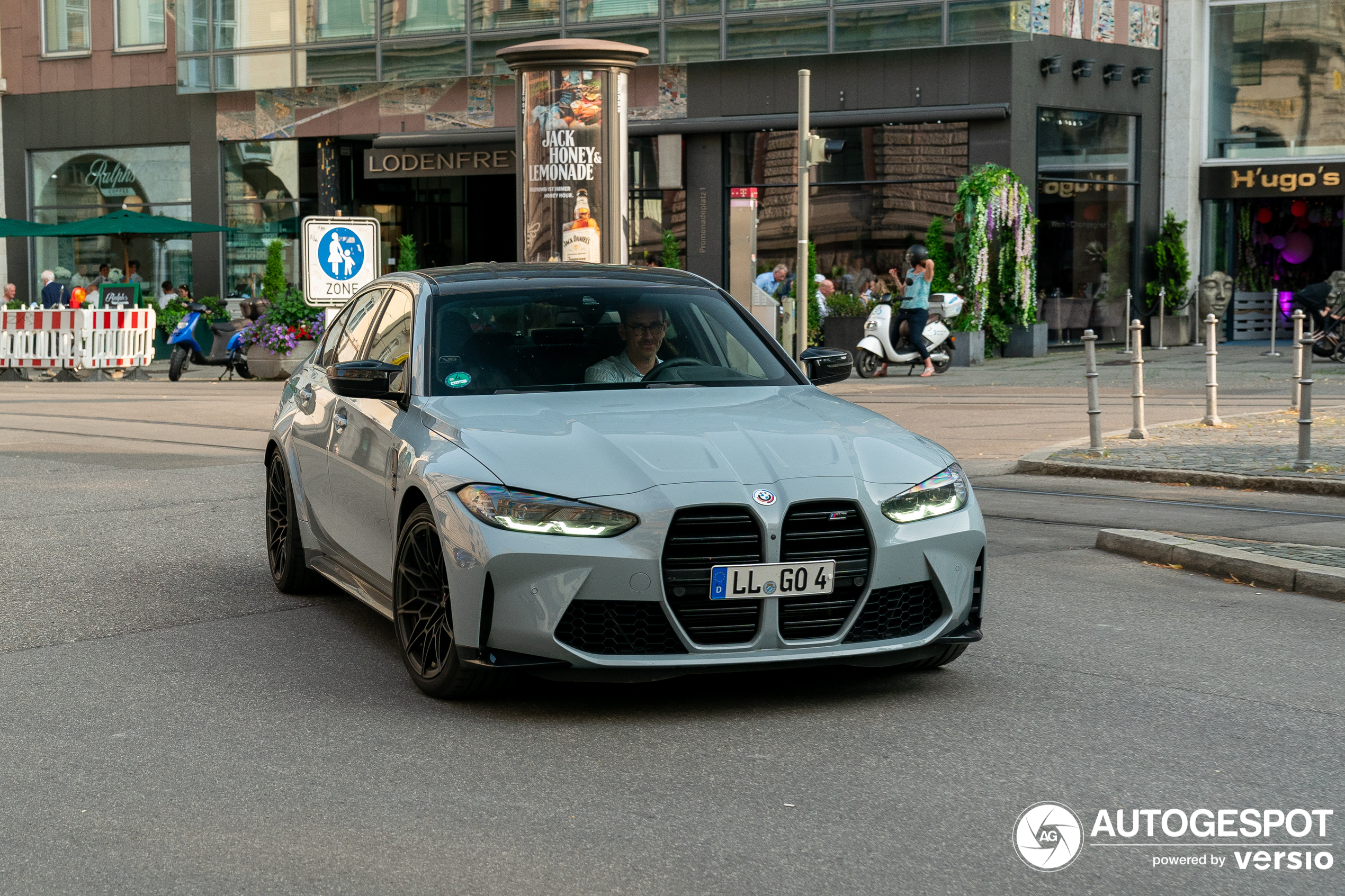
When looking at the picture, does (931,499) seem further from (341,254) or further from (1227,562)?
(341,254)

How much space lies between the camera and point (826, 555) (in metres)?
5.16

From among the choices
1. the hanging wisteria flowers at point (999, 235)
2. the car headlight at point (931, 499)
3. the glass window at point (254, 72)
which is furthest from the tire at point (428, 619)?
the glass window at point (254, 72)

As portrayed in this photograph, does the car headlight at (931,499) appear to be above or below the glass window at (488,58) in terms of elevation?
below

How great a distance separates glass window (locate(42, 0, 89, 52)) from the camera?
116ft

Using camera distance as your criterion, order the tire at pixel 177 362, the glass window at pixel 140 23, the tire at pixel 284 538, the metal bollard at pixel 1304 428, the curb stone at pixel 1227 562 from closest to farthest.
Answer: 1. the tire at pixel 284 538
2. the curb stone at pixel 1227 562
3. the metal bollard at pixel 1304 428
4. the tire at pixel 177 362
5. the glass window at pixel 140 23

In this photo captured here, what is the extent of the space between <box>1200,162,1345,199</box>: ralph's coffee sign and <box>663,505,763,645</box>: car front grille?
27204mm

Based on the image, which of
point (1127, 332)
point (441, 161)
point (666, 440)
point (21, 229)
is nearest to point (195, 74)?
point (21, 229)

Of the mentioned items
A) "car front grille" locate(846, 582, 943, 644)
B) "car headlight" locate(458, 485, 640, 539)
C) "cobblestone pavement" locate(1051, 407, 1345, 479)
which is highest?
"car headlight" locate(458, 485, 640, 539)

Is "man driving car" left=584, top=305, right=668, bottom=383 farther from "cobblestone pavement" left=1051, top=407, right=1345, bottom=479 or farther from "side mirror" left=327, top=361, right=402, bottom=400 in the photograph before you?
"cobblestone pavement" left=1051, top=407, right=1345, bottom=479

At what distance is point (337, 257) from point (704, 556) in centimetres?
1051

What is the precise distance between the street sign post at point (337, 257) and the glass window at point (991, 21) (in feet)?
46.7

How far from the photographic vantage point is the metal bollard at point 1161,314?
29.3m

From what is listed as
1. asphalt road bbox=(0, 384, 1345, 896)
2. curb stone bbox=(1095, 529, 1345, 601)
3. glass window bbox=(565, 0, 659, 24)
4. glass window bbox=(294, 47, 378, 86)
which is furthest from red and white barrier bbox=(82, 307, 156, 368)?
curb stone bbox=(1095, 529, 1345, 601)

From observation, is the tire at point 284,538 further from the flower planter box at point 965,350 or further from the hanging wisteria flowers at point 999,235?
the hanging wisteria flowers at point 999,235
